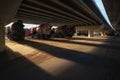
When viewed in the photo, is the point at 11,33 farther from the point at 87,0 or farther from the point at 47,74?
the point at 47,74

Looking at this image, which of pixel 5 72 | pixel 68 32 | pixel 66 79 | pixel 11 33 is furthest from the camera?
pixel 68 32

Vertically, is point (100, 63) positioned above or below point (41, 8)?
below

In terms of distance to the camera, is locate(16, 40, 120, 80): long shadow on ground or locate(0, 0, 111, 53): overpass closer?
locate(16, 40, 120, 80): long shadow on ground

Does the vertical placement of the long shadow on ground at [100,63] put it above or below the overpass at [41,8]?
below

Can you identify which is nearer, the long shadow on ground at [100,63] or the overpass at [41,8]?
the long shadow on ground at [100,63]

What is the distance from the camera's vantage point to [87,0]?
28578 millimetres

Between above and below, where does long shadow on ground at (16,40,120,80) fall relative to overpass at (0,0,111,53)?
below

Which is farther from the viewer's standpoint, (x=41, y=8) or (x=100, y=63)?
(x=41, y=8)

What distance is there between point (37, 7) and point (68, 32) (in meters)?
41.0

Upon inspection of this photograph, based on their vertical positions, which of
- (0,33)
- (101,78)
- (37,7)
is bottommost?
(101,78)

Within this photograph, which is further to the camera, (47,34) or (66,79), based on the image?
(47,34)

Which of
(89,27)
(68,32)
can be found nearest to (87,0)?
(68,32)

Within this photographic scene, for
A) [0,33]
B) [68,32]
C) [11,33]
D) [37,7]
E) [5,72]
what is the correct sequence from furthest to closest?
[68,32], [11,33], [37,7], [0,33], [5,72]

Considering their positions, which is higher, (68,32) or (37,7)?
(37,7)
